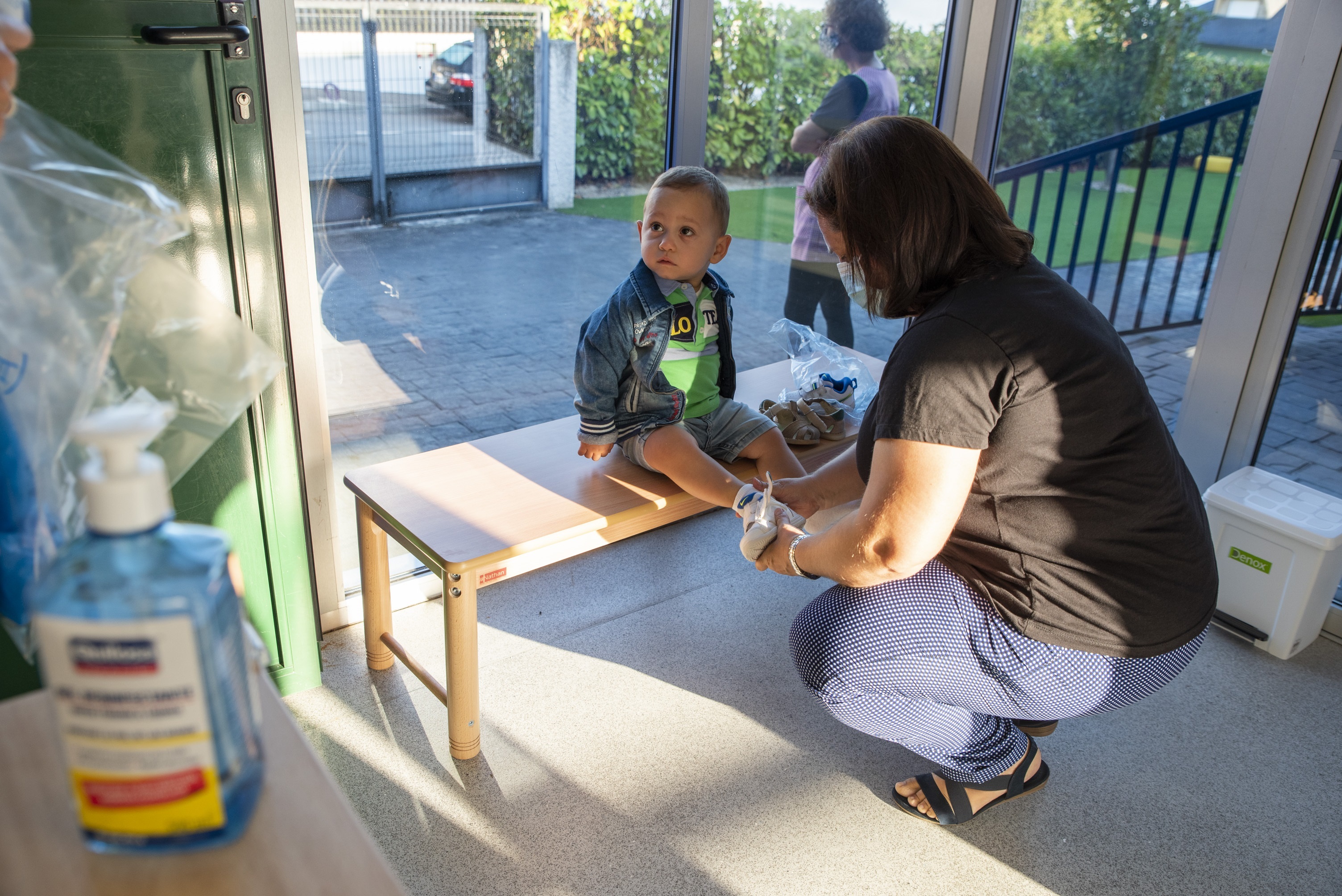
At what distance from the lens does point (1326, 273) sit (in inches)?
93.1

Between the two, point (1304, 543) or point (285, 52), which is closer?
point (285, 52)

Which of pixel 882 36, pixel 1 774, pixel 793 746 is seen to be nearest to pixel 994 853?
pixel 793 746

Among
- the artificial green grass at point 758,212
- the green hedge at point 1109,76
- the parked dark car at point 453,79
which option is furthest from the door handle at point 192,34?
the green hedge at point 1109,76

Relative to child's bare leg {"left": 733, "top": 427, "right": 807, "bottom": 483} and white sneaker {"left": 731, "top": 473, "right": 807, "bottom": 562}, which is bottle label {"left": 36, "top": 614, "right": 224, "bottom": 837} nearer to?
white sneaker {"left": 731, "top": 473, "right": 807, "bottom": 562}

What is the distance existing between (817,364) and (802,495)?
0.73 metres

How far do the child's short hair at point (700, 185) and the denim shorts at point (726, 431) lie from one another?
0.40m

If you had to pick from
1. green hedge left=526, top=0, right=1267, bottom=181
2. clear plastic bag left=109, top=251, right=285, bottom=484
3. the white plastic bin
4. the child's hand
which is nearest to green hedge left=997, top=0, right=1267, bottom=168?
green hedge left=526, top=0, right=1267, bottom=181

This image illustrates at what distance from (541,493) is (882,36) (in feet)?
5.68

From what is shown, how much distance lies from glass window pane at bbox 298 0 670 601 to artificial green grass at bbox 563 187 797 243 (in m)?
0.03

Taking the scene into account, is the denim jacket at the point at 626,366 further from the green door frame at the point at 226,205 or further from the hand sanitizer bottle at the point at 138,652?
the hand sanitizer bottle at the point at 138,652

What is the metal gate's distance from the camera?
189cm

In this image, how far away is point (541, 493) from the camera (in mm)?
1979

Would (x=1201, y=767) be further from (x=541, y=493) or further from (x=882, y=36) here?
(x=882, y=36)

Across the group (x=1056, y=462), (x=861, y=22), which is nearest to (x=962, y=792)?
(x=1056, y=462)
